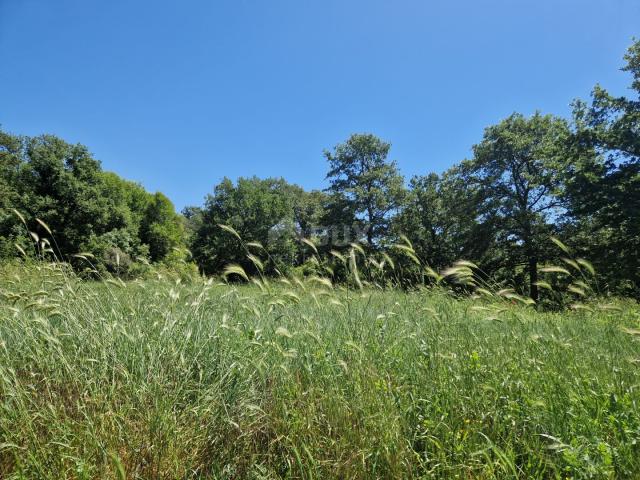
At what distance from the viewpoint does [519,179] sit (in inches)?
806

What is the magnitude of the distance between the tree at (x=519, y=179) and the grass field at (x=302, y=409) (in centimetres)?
1853

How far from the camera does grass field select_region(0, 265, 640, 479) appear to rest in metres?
1.53

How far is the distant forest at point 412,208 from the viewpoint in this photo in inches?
533

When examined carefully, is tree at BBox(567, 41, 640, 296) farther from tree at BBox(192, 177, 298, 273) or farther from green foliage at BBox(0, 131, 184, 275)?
green foliage at BBox(0, 131, 184, 275)

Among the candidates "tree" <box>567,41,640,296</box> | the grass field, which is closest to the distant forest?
"tree" <box>567,41,640,296</box>

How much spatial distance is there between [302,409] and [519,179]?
76.9ft

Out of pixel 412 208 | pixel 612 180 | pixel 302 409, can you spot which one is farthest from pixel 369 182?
pixel 302 409

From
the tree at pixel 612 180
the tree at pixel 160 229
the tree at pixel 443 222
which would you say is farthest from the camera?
the tree at pixel 160 229

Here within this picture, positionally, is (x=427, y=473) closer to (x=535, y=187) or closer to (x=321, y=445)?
(x=321, y=445)

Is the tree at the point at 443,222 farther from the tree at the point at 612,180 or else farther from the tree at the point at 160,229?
the tree at the point at 160,229

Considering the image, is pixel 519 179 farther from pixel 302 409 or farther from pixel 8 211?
pixel 8 211

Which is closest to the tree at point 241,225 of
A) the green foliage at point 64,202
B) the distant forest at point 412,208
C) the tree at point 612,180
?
the distant forest at point 412,208

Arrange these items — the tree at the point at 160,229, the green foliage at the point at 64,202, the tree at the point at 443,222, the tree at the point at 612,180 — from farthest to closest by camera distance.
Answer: the tree at the point at 160,229, the tree at the point at 443,222, the green foliage at the point at 64,202, the tree at the point at 612,180

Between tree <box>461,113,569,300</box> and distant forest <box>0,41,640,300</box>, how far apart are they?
0.25ft
